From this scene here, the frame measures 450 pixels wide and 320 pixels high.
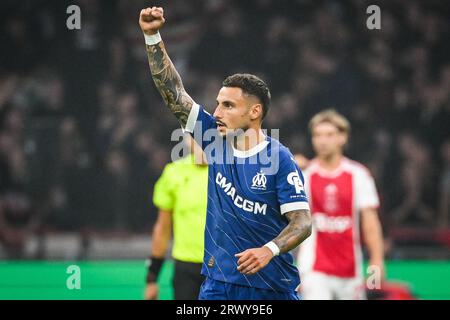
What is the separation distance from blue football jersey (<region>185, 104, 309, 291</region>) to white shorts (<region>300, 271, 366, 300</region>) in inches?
88.8

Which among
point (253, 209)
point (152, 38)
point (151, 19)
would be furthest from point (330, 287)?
point (151, 19)

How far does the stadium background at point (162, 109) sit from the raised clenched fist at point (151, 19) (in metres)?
4.57

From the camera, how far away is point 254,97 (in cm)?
485

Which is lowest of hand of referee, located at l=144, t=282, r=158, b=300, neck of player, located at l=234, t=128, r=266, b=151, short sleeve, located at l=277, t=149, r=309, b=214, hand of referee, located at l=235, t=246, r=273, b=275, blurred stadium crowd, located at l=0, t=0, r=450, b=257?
hand of referee, located at l=144, t=282, r=158, b=300

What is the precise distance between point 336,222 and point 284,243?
111 inches

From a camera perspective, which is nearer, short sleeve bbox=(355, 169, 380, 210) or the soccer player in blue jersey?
the soccer player in blue jersey

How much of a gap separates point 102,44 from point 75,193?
2.56 m

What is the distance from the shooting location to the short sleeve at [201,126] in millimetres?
4910

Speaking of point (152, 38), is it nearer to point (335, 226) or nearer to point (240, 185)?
point (240, 185)

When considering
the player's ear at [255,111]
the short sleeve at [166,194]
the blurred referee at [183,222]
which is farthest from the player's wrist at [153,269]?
the player's ear at [255,111]

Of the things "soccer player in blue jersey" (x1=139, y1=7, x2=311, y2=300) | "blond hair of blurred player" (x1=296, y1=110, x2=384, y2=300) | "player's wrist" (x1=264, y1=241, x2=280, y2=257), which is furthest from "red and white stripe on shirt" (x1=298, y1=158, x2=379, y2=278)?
"player's wrist" (x1=264, y1=241, x2=280, y2=257)

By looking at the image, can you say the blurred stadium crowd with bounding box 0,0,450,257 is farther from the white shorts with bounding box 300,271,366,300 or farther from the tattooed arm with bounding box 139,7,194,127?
the tattooed arm with bounding box 139,7,194,127

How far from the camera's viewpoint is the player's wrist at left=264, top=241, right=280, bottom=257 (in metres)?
4.38

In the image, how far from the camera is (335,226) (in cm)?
718
